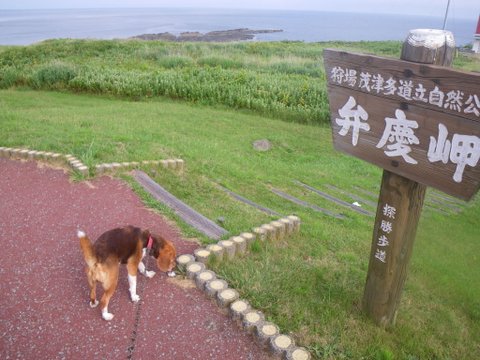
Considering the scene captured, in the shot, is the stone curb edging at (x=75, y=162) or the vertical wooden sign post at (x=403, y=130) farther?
the stone curb edging at (x=75, y=162)

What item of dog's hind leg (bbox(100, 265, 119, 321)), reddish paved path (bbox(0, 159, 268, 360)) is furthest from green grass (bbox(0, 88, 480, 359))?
dog's hind leg (bbox(100, 265, 119, 321))

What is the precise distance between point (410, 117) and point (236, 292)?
2.24 meters

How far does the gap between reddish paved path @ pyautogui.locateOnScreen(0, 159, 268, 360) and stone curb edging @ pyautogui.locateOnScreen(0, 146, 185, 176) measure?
1233 millimetres

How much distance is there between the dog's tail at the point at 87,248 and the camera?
314 cm

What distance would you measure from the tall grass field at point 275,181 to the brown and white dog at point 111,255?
99 centimetres

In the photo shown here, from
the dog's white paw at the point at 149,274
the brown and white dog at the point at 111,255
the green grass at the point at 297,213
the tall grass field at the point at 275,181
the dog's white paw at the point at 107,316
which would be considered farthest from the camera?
the dog's white paw at the point at 149,274

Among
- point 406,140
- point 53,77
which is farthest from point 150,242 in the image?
point 53,77

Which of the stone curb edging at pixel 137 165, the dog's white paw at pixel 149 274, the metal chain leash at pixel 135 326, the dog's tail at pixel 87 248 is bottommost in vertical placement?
the metal chain leash at pixel 135 326

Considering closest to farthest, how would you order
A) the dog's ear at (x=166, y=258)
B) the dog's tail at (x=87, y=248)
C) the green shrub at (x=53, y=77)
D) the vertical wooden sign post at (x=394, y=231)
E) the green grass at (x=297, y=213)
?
the vertical wooden sign post at (x=394, y=231) → the dog's tail at (x=87, y=248) → the green grass at (x=297, y=213) → the dog's ear at (x=166, y=258) → the green shrub at (x=53, y=77)

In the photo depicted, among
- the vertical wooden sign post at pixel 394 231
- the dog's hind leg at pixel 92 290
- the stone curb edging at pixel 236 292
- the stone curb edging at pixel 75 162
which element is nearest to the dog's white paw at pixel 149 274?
the stone curb edging at pixel 236 292

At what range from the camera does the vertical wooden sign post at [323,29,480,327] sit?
8.28 ft

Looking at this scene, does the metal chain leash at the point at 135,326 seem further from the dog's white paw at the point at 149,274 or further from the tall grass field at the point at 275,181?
the tall grass field at the point at 275,181

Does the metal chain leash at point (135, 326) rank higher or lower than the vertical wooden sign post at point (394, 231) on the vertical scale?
lower

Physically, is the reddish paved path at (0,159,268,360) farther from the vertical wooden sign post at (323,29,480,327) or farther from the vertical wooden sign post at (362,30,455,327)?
the vertical wooden sign post at (323,29,480,327)
